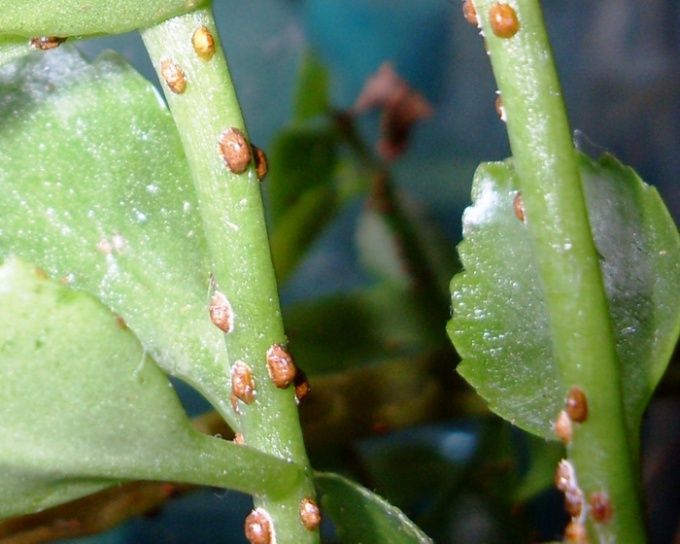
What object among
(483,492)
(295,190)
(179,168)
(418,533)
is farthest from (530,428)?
(295,190)

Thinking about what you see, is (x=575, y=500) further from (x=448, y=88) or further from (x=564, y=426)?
(x=448, y=88)

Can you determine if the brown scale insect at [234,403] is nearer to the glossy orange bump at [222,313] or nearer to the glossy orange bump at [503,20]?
the glossy orange bump at [222,313]

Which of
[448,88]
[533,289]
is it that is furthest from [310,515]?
[448,88]

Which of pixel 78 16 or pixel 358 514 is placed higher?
pixel 78 16

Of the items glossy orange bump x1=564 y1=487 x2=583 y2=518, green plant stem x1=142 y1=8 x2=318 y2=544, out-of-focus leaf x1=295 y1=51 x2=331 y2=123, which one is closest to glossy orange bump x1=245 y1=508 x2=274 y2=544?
green plant stem x1=142 y1=8 x2=318 y2=544

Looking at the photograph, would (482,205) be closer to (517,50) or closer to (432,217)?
(517,50)

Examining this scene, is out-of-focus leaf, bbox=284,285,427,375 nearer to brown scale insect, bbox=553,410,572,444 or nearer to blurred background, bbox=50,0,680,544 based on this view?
blurred background, bbox=50,0,680,544
